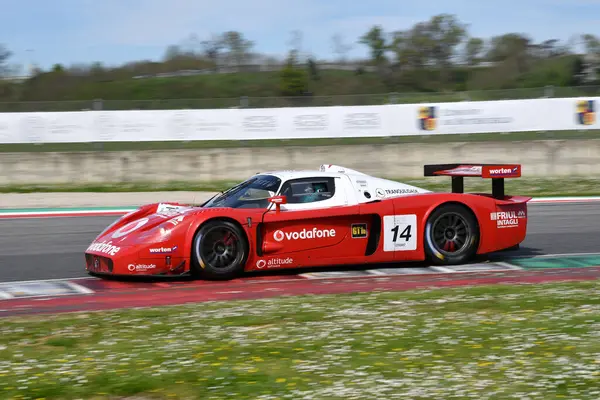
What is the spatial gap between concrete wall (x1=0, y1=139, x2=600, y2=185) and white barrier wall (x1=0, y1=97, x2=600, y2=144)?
0.46 m

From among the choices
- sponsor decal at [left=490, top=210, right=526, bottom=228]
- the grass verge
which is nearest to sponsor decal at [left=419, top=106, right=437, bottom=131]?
→ the grass verge

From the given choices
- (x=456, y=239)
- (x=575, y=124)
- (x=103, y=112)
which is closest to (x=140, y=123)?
(x=103, y=112)

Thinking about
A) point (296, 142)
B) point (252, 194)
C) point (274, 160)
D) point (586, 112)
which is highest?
point (586, 112)

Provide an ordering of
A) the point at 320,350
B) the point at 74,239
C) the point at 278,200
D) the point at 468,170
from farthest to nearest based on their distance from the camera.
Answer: the point at 74,239, the point at 468,170, the point at 278,200, the point at 320,350

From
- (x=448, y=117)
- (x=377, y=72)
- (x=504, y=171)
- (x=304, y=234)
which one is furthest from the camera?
(x=377, y=72)

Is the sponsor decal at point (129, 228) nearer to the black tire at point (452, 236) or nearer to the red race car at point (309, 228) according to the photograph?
the red race car at point (309, 228)

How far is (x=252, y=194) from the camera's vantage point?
983cm

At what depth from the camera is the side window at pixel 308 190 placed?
9.82 meters

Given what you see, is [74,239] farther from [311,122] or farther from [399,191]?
[311,122]

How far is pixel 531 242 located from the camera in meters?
12.6

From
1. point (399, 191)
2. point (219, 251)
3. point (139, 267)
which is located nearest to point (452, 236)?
point (399, 191)

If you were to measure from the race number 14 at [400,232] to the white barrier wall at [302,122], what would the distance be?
1370cm

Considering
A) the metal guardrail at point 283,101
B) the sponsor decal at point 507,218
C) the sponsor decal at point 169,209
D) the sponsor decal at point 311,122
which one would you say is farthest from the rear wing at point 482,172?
the metal guardrail at point 283,101

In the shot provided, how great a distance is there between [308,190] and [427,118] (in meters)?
14.7
